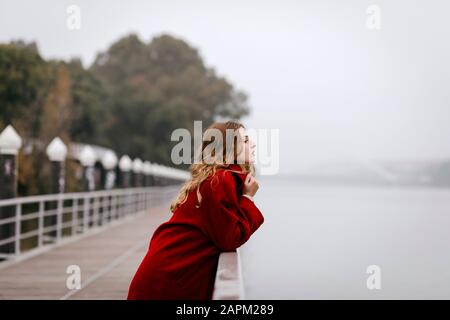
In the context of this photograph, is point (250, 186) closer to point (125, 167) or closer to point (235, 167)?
point (235, 167)

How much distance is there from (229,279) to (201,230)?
1.14 feet

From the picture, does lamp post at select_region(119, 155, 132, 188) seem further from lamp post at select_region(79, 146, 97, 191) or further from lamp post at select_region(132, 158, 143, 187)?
lamp post at select_region(79, 146, 97, 191)

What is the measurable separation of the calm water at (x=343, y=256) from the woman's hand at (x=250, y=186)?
170 cm

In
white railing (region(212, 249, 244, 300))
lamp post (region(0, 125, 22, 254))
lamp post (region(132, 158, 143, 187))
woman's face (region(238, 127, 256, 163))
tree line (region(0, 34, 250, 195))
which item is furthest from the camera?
tree line (region(0, 34, 250, 195))

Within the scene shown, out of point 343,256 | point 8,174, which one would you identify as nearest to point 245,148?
point 8,174

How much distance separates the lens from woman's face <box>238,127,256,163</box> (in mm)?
2635

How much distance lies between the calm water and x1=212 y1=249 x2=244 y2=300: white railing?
1.86 metres

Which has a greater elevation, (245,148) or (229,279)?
(245,148)

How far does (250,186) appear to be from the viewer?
2.68m

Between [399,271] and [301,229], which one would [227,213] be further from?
[301,229]

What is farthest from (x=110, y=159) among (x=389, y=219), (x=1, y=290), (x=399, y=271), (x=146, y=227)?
(x=389, y=219)

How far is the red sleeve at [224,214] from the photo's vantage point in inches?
99.3

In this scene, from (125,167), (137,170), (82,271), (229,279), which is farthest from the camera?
(137,170)

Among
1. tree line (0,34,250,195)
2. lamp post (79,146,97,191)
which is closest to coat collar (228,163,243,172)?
lamp post (79,146,97,191)
